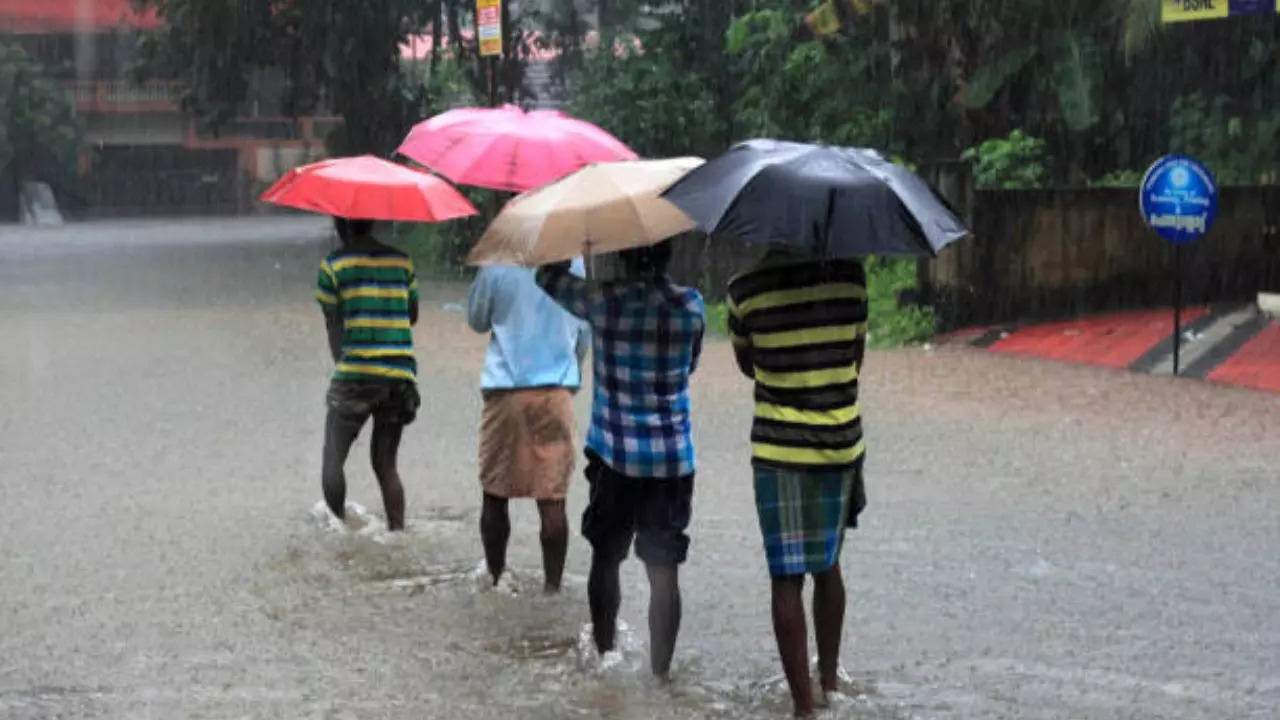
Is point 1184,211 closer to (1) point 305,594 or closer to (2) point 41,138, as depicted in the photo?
(1) point 305,594

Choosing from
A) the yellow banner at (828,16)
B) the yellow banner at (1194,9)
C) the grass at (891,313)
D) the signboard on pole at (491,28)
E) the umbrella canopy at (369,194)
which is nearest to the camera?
the umbrella canopy at (369,194)

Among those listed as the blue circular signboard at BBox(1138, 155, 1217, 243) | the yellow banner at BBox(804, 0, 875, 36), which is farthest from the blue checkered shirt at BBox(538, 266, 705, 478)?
the yellow banner at BBox(804, 0, 875, 36)

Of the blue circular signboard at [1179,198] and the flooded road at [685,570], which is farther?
the blue circular signboard at [1179,198]

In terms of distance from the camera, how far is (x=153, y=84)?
58.8 meters

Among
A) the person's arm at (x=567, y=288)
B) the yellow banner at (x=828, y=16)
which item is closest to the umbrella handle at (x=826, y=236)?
the person's arm at (x=567, y=288)

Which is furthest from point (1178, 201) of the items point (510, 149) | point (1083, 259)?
point (510, 149)

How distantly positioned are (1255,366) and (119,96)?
163 feet

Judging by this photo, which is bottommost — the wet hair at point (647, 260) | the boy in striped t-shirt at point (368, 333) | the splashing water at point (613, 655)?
the splashing water at point (613, 655)

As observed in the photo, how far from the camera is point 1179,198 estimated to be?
14234mm

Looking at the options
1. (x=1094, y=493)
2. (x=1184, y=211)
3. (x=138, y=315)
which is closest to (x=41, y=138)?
(x=138, y=315)

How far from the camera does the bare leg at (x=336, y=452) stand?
8336 millimetres

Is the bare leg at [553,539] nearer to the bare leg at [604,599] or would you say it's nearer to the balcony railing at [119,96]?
the bare leg at [604,599]

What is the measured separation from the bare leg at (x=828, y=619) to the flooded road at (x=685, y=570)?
0.12m

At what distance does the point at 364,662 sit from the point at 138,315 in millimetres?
15527
